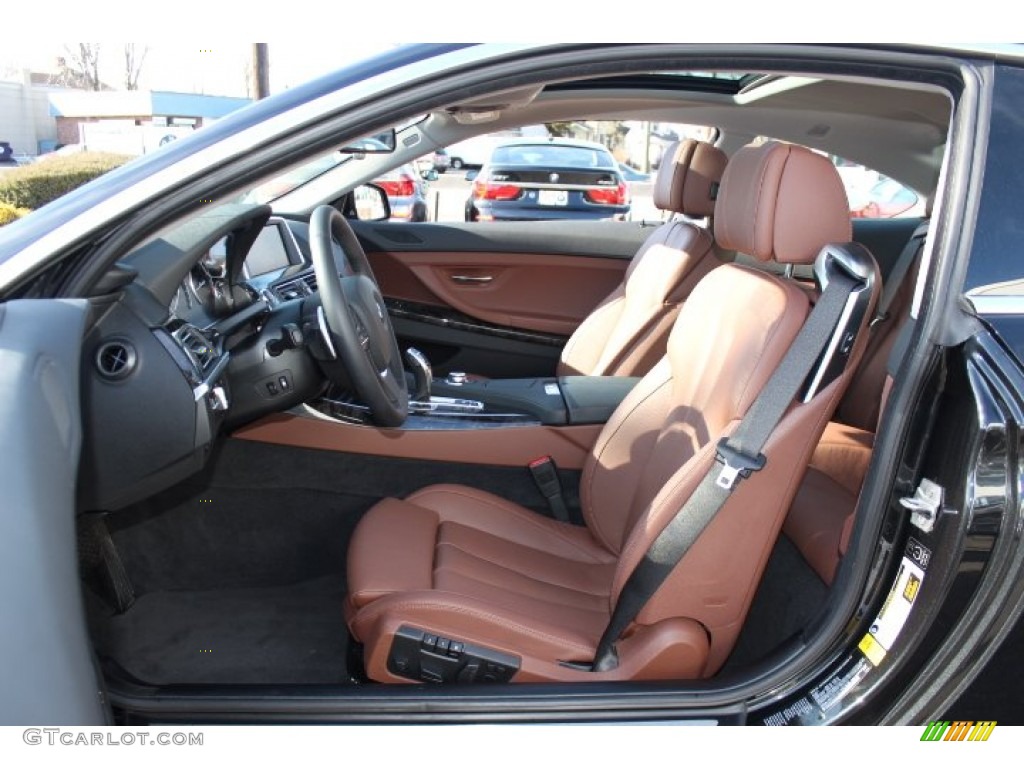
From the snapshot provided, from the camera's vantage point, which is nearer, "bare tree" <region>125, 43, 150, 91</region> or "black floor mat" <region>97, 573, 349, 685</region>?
"bare tree" <region>125, 43, 150, 91</region>

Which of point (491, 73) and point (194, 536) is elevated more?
point (491, 73)

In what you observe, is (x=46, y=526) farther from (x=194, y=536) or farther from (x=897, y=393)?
(x=194, y=536)

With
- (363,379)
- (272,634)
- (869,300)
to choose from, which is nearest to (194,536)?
(272,634)

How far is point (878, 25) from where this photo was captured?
1286 millimetres

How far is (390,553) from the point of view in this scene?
1879mm

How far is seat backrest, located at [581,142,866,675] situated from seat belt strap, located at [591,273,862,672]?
18mm

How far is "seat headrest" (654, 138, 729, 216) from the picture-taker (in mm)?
2912

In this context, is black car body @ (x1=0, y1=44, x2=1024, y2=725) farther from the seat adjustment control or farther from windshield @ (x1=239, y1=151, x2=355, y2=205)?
windshield @ (x1=239, y1=151, x2=355, y2=205)

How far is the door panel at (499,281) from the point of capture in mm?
3838

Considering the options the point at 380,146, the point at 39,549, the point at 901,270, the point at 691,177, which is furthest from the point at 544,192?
the point at 39,549

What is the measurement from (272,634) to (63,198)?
1.28 m

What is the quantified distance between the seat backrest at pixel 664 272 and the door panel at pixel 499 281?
1.94 feet

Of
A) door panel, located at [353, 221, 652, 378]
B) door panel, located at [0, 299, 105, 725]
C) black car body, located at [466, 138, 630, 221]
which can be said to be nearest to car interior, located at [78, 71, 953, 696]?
door panel, located at [0, 299, 105, 725]

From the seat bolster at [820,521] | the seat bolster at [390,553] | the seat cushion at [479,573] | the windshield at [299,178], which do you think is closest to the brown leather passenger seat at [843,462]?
the seat bolster at [820,521]
